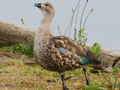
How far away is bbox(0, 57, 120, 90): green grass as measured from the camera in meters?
5.89

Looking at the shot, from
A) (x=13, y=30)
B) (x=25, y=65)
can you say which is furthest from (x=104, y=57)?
(x=13, y=30)

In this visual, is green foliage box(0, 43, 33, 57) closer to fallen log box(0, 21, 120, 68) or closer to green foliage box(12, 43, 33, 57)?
green foliage box(12, 43, 33, 57)

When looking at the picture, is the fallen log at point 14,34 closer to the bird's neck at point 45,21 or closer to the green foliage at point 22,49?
the green foliage at point 22,49

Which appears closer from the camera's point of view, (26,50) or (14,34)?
(26,50)

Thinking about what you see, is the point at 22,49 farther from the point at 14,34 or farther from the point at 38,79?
the point at 38,79

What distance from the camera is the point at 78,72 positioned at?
773 centimetres

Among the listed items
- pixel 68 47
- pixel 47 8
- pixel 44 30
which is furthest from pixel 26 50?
pixel 68 47

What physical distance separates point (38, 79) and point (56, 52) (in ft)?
6.22

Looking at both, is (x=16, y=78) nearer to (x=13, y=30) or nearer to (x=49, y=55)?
(x=49, y=55)

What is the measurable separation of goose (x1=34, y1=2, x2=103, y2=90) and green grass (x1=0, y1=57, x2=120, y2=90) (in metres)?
0.54

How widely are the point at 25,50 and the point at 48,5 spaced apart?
196 inches

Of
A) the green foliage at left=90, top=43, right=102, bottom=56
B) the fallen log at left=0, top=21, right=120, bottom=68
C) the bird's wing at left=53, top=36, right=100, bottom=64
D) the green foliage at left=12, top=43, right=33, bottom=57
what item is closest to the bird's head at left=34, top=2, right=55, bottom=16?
the bird's wing at left=53, top=36, right=100, bottom=64

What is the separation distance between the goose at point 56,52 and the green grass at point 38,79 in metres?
0.54

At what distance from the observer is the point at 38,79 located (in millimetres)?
6980
